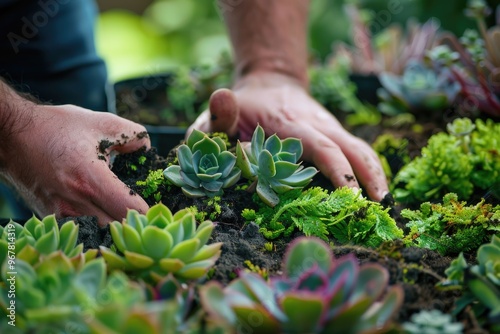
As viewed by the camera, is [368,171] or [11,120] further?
[368,171]

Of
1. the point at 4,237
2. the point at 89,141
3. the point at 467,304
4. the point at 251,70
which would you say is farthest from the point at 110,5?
the point at 467,304

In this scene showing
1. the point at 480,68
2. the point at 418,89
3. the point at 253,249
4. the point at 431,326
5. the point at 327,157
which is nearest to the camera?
the point at 431,326

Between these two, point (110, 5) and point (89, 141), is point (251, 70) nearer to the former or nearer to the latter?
point (89, 141)

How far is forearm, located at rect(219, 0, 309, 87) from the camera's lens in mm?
1891

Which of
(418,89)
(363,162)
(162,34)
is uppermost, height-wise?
(363,162)

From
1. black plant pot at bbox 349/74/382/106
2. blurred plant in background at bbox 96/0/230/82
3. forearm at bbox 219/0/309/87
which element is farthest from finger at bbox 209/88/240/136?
blurred plant in background at bbox 96/0/230/82

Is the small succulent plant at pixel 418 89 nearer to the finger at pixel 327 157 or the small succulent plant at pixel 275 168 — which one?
the finger at pixel 327 157

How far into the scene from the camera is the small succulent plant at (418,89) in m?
2.00

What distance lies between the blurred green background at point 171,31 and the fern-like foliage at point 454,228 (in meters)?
2.11

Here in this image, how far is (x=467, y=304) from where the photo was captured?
0.91 metres

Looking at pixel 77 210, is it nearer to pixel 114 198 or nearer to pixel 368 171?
pixel 114 198

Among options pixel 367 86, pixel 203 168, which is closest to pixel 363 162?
pixel 203 168

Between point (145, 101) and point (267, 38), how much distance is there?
2.22ft

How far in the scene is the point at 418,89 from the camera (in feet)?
6.66
